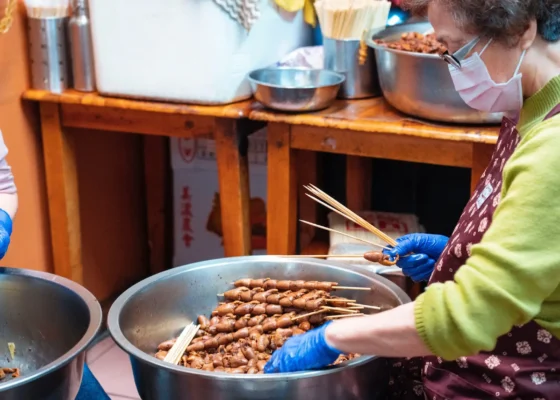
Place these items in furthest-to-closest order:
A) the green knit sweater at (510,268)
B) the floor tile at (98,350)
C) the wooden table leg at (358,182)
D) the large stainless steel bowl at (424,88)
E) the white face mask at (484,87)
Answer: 1. the floor tile at (98,350)
2. the wooden table leg at (358,182)
3. the large stainless steel bowl at (424,88)
4. the white face mask at (484,87)
5. the green knit sweater at (510,268)

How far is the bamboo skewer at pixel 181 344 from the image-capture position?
5.03 feet

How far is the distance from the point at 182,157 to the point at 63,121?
641 millimetres

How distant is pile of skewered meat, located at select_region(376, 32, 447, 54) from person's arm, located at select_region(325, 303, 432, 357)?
1.06m

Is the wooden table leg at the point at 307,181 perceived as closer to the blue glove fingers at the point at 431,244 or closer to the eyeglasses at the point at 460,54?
the blue glove fingers at the point at 431,244

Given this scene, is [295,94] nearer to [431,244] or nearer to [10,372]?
[431,244]

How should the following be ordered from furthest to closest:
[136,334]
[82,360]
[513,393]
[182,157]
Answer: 1. [182,157]
2. [136,334]
3. [82,360]
4. [513,393]

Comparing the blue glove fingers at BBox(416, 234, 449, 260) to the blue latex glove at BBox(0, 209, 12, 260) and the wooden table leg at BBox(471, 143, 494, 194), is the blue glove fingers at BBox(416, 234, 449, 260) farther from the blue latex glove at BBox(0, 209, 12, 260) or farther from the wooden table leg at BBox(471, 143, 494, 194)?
the blue latex glove at BBox(0, 209, 12, 260)

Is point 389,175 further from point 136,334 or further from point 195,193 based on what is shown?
point 136,334

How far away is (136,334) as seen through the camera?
156 centimetres

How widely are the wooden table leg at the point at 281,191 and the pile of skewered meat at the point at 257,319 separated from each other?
0.62 m

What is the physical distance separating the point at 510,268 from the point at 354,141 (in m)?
1.14

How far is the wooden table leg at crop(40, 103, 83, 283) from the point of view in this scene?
2.46 metres

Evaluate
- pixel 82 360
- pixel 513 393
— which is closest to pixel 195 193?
pixel 82 360

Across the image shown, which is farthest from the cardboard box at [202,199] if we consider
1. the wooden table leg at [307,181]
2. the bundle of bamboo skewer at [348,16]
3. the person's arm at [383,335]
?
the person's arm at [383,335]
